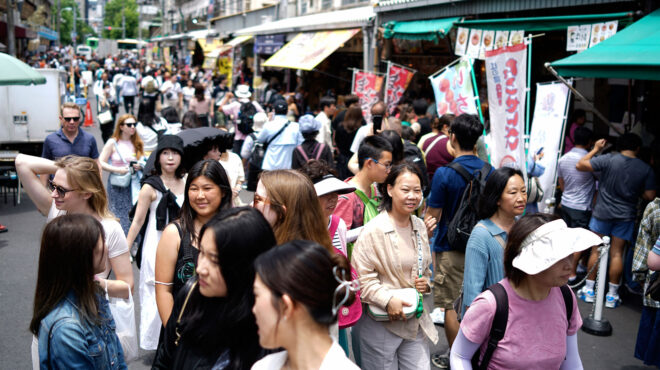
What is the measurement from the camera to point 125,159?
704 centimetres

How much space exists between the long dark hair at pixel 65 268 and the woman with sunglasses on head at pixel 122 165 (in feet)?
14.5

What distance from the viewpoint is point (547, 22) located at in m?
7.90

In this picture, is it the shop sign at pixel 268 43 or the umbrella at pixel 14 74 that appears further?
the shop sign at pixel 268 43

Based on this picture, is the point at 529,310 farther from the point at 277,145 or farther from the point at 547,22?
the point at 277,145

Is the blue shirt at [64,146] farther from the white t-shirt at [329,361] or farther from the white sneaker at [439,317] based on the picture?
the white t-shirt at [329,361]

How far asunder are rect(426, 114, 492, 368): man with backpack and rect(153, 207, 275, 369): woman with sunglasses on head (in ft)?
8.88

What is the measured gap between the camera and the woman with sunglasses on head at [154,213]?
412cm

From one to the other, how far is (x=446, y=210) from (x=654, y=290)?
1695 mm

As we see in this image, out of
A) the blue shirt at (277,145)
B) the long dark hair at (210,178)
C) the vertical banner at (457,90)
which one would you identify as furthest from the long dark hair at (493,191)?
the blue shirt at (277,145)

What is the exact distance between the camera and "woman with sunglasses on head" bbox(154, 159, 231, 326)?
3.27 m

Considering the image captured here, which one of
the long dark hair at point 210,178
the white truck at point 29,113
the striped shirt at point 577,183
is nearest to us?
the long dark hair at point 210,178

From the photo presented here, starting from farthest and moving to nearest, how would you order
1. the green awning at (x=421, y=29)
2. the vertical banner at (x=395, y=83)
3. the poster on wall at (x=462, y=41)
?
the vertical banner at (x=395, y=83) → the green awning at (x=421, y=29) → the poster on wall at (x=462, y=41)

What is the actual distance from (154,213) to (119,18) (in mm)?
133810

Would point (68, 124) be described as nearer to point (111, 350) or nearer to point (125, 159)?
point (125, 159)
